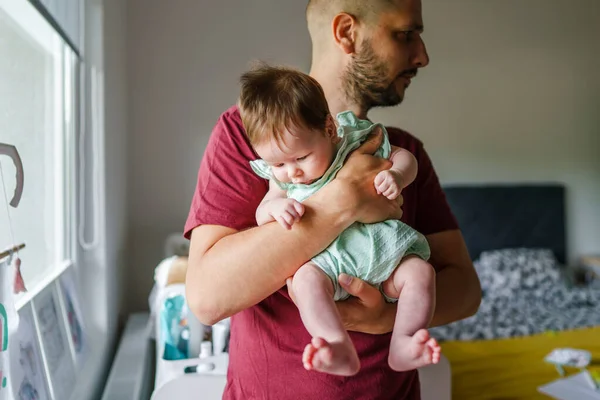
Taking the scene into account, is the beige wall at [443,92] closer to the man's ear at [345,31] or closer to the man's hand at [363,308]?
the man's ear at [345,31]

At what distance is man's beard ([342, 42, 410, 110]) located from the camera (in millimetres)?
1007

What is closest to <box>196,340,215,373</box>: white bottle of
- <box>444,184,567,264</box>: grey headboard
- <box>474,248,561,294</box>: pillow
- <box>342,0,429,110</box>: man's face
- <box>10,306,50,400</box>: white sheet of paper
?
<box>10,306,50,400</box>: white sheet of paper

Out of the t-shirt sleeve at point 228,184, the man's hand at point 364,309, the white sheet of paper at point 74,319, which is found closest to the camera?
the man's hand at point 364,309

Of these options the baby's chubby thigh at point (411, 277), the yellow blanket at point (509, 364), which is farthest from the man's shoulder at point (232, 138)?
the yellow blanket at point (509, 364)

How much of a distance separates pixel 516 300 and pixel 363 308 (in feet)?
8.59

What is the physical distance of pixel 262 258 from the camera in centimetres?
74

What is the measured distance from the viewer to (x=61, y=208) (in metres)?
1.74

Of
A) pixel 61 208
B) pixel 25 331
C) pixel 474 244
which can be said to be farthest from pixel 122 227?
pixel 474 244

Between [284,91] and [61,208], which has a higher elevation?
[284,91]

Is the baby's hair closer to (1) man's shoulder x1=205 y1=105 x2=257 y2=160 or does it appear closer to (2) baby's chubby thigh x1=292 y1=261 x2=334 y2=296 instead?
(1) man's shoulder x1=205 y1=105 x2=257 y2=160

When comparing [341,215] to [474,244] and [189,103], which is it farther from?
[474,244]

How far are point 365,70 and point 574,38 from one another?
3.38m

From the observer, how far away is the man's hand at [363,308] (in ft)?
2.40

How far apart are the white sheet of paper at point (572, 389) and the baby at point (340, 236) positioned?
1.35m
